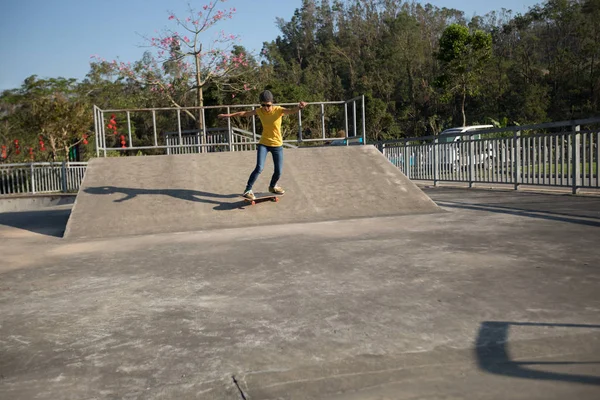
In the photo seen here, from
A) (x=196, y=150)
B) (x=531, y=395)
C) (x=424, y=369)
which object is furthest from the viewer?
(x=196, y=150)

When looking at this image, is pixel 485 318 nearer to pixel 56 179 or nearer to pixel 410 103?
pixel 56 179

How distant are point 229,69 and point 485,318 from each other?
87.8ft

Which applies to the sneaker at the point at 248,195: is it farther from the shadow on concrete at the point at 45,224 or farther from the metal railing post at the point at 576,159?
the metal railing post at the point at 576,159

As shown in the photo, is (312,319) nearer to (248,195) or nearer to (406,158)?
(248,195)

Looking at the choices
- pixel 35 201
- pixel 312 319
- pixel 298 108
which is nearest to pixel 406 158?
pixel 298 108

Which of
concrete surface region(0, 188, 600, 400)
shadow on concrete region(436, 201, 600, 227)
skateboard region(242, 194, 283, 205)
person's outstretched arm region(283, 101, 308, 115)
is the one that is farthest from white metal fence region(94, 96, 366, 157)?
concrete surface region(0, 188, 600, 400)

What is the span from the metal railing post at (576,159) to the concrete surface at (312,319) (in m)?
4.67

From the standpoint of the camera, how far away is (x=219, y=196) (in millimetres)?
9992

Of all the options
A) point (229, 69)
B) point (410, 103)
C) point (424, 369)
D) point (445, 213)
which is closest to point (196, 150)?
point (229, 69)

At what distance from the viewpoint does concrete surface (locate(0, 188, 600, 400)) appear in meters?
2.66

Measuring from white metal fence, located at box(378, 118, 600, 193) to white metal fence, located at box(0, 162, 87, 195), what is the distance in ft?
45.5

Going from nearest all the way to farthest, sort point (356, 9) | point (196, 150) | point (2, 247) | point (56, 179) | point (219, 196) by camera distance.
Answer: point (2, 247) → point (219, 196) → point (196, 150) → point (56, 179) → point (356, 9)

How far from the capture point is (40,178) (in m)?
23.6

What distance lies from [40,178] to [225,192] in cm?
1653
